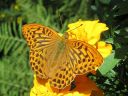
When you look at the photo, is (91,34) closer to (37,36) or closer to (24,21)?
(37,36)

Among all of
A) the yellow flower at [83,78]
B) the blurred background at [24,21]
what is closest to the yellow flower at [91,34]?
the yellow flower at [83,78]

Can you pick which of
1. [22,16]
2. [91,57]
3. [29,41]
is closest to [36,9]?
[22,16]

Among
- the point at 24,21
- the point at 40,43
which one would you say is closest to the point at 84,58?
the point at 40,43

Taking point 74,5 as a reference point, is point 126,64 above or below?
below

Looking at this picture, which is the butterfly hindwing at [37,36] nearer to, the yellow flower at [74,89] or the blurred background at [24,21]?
the yellow flower at [74,89]

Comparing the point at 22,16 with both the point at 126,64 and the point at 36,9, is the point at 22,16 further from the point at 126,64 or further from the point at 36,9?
the point at 126,64

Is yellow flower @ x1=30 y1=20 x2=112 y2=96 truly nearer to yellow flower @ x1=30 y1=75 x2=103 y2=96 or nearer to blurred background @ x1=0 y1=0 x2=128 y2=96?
yellow flower @ x1=30 y1=75 x2=103 y2=96

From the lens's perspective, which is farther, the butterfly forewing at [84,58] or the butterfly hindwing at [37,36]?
the butterfly hindwing at [37,36]
